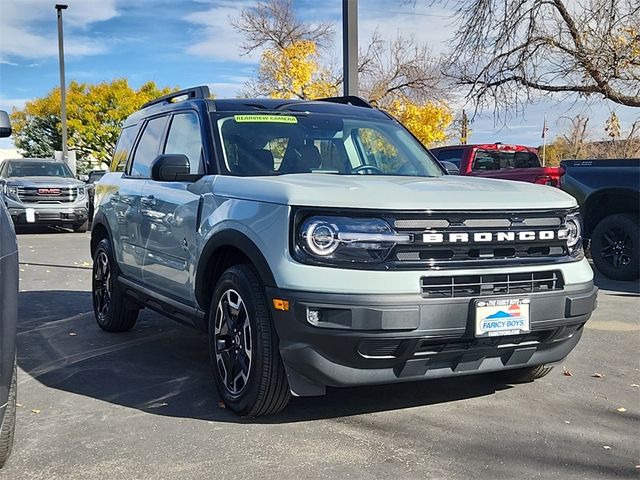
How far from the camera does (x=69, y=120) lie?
42.8m

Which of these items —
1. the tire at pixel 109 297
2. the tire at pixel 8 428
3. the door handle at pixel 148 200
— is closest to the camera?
the tire at pixel 8 428

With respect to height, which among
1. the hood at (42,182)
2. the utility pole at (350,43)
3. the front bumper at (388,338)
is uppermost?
the utility pole at (350,43)

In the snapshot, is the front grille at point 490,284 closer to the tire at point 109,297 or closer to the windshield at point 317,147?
the windshield at point 317,147

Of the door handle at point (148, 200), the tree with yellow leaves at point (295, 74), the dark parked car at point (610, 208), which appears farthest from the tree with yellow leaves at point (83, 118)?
the door handle at point (148, 200)

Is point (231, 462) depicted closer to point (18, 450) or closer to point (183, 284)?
point (18, 450)

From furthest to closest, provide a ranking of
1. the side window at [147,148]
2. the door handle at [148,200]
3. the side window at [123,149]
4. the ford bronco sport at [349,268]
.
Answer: the side window at [123,149] → the side window at [147,148] → the door handle at [148,200] → the ford bronco sport at [349,268]

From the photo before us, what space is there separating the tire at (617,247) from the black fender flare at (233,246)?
6434mm

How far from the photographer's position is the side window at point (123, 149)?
6363 mm

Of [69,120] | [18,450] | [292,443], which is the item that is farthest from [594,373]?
[69,120]

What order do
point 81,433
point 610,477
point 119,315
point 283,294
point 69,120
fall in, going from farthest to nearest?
point 69,120
point 119,315
point 81,433
point 283,294
point 610,477

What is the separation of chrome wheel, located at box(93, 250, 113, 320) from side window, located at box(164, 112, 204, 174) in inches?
59.0

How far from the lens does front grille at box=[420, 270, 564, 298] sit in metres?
3.57

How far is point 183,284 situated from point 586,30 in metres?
11.1

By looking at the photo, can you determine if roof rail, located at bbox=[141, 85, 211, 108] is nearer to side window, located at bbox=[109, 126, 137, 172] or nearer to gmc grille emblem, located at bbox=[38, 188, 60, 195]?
side window, located at bbox=[109, 126, 137, 172]
